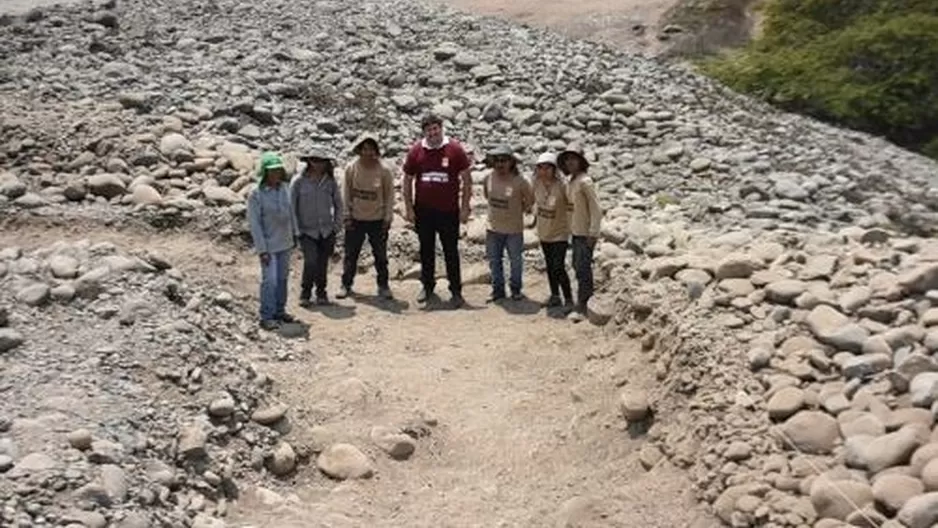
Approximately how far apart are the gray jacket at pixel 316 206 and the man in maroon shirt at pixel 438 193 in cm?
71

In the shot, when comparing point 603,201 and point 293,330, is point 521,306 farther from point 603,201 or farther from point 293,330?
point 603,201

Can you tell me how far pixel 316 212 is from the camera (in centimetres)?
1102

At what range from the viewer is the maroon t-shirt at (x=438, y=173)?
1118 cm

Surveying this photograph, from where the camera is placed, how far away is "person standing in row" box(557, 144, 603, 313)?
10703 mm

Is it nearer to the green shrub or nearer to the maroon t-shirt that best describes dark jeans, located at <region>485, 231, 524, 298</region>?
the maroon t-shirt

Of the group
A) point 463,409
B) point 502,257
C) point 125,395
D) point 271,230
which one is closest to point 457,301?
point 502,257

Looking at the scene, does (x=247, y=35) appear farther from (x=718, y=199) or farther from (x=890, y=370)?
(x=890, y=370)

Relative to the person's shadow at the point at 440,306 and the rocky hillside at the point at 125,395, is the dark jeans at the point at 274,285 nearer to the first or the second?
the rocky hillside at the point at 125,395

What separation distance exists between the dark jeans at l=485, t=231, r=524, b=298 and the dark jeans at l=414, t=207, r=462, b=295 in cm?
32

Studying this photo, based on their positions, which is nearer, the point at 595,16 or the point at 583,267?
the point at 583,267

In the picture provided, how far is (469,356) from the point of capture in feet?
34.0

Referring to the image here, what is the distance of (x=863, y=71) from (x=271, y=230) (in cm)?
1349

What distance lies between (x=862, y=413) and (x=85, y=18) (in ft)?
47.2

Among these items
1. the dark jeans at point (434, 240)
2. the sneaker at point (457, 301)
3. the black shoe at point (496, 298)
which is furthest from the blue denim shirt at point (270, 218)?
the black shoe at point (496, 298)
